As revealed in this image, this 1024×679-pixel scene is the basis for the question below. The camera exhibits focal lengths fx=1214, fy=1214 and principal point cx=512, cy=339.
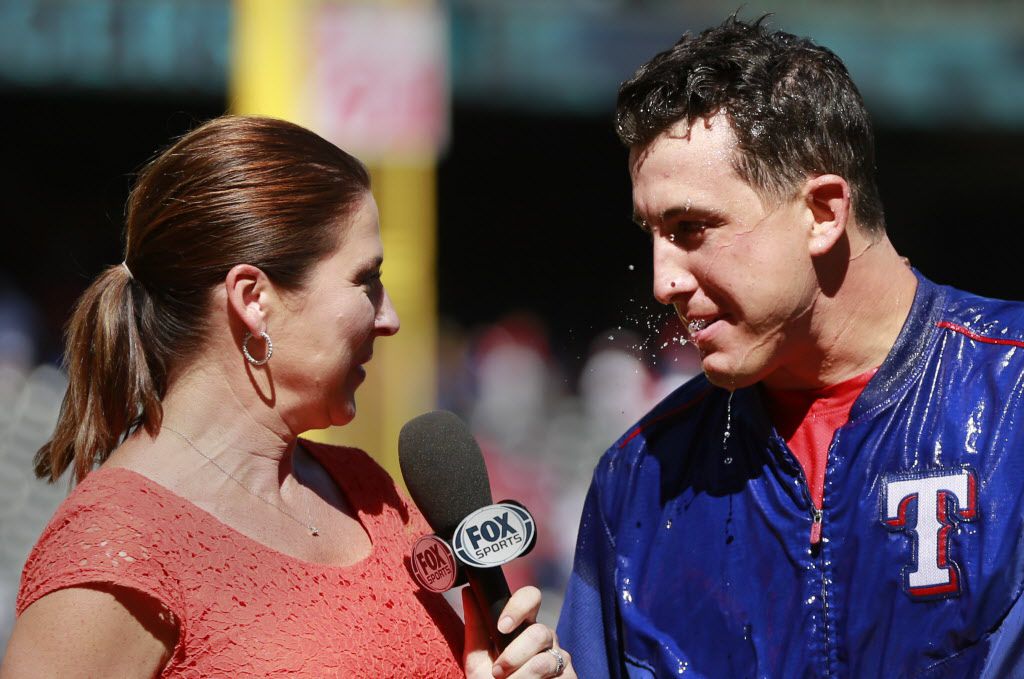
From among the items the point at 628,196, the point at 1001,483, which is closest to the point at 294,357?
the point at 1001,483

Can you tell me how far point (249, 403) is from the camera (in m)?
2.36

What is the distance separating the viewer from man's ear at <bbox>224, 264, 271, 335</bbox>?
2.26 meters

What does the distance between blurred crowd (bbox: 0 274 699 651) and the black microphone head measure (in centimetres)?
211

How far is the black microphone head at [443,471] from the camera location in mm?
2289

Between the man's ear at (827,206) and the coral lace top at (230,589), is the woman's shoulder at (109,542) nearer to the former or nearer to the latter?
the coral lace top at (230,589)

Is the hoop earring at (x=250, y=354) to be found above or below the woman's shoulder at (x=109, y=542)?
above

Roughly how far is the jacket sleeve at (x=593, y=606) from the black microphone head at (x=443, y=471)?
453 millimetres

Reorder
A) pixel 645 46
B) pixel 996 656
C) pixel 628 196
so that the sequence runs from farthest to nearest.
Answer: pixel 628 196 → pixel 645 46 → pixel 996 656

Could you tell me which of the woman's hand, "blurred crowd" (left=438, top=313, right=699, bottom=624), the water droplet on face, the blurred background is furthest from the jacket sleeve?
"blurred crowd" (left=438, top=313, right=699, bottom=624)

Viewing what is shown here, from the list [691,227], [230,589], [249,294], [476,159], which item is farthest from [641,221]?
[476,159]

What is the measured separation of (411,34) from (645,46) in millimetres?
4091

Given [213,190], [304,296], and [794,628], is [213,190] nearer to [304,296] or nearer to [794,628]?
[304,296]

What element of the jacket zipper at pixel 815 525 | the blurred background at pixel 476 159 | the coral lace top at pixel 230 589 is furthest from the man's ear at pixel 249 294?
the blurred background at pixel 476 159

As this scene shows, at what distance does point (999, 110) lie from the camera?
32.8 feet
